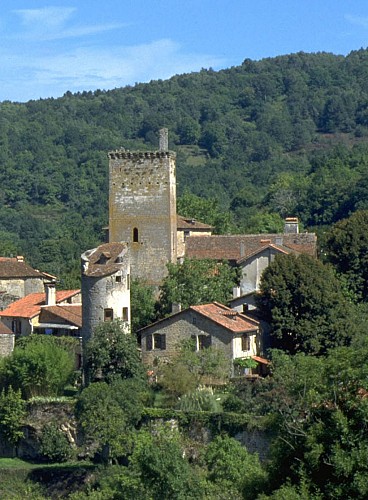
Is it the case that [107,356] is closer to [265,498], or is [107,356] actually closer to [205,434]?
[205,434]

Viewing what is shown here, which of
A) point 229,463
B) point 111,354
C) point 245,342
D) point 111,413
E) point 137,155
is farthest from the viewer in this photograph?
point 137,155

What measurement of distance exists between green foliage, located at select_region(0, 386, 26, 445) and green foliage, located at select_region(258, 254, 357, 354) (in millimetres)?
9452

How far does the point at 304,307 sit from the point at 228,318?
2.78 metres

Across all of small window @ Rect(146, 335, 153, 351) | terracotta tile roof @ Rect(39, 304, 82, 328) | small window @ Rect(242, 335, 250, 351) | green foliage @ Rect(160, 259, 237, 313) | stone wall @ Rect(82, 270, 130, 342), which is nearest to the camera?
stone wall @ Rect(82, 270, 130, 342)

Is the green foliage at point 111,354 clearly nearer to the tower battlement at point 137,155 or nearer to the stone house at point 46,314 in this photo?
the stone house at point 46,314

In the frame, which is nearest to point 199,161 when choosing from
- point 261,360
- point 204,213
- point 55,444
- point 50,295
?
point 204,213

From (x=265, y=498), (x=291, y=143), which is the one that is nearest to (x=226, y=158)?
(x=291, y=143)

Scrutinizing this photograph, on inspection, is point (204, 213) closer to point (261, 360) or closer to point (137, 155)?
point (137, 155)

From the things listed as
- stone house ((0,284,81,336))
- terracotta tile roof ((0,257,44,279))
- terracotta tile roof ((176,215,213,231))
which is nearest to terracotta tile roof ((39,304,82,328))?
stone house ((0,284,81,336))

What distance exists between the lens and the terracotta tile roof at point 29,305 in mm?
54878

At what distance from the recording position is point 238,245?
58.9m

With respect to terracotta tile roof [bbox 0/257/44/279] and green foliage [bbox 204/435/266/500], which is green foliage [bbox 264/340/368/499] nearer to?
green foliage [bbox 204/435/266/500]

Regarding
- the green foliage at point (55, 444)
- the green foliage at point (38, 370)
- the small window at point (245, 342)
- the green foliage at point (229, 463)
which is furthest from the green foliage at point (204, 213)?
the green foliage at point (229, 463)

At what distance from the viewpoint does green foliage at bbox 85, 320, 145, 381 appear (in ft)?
152
